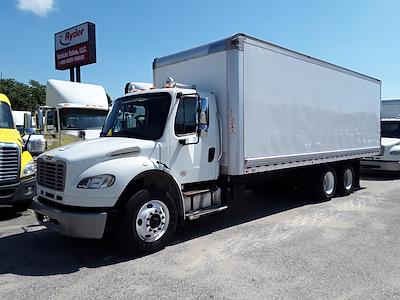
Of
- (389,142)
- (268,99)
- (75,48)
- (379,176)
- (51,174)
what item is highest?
(75,48)

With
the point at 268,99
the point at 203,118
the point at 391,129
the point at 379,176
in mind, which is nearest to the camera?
the point at 203,118

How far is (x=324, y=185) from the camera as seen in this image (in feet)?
32.1

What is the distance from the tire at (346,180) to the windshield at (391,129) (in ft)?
19.3

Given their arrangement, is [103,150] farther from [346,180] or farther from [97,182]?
[346,180]

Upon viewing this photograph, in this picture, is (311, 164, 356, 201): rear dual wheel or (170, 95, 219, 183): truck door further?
(311, 164, 356, 201): rear dual wheel

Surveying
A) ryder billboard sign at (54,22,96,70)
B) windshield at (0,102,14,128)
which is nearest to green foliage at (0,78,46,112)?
ryder billboard sign at (54,22,96,70)

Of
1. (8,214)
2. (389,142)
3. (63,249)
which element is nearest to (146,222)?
(63,249)

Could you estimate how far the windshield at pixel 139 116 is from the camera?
6059 mm

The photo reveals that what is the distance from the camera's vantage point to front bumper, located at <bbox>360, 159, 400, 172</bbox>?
13883 millimetres

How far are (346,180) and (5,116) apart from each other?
8776 mm

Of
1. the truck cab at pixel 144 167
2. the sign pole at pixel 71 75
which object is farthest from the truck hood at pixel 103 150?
the sign pole at pixel 71 75

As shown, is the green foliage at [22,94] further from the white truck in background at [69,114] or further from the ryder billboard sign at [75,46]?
the white truck in background at [69,114]

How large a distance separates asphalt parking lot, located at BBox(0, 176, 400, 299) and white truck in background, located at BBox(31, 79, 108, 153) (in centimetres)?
491

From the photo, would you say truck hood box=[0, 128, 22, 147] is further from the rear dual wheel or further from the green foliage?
the green foliage
